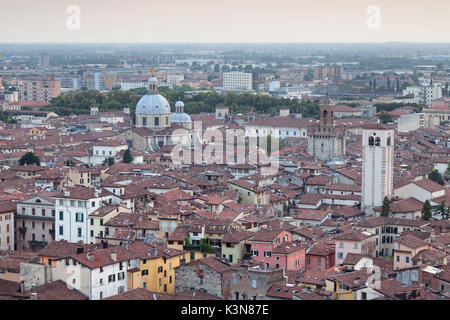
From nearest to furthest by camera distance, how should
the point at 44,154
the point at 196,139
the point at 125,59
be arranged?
the point at 44,154, the point at 196,139, the point at 125,59

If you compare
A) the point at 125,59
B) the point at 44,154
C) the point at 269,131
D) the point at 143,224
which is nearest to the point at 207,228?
the point at 143,224

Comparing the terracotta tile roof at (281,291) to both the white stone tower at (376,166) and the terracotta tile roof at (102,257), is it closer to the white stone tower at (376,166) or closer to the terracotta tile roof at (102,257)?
the terracotta tile roof at (102,257)

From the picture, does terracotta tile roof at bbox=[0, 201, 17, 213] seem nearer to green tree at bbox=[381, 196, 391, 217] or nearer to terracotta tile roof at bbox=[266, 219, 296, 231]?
terracotta tile roof at bbox=[266, 219, 296, 231]

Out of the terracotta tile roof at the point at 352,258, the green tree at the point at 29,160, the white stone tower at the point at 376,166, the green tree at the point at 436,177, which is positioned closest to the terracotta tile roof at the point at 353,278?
the terracotta tile roof at the point at 352,258

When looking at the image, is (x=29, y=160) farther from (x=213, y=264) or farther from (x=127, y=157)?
(x=213, y=264)

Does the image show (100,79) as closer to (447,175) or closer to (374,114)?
(374,114)

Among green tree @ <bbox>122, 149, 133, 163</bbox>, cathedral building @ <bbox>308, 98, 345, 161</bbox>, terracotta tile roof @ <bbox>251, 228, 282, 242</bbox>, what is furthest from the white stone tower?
cathedral building @ <bbox>308, 98, 345, 161</bbox>
